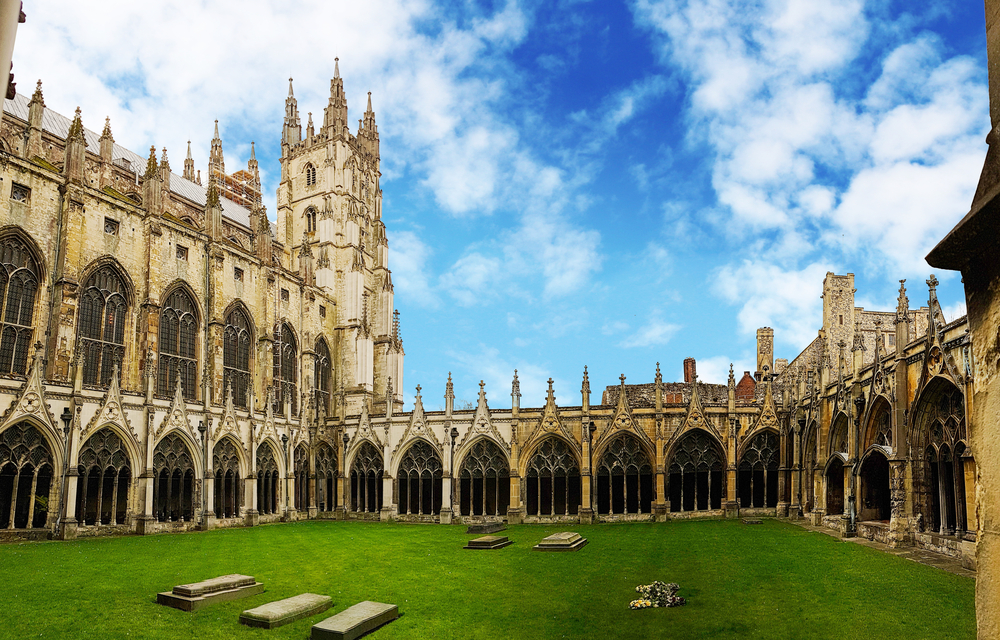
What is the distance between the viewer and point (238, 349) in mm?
38750

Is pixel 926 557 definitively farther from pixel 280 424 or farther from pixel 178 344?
pixel 178 344

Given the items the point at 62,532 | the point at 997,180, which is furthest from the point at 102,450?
the point at 997,180

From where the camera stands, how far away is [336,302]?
158 feet

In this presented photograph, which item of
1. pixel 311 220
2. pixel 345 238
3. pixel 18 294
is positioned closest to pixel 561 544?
pixel 18 294

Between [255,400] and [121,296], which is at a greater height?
[121,296]

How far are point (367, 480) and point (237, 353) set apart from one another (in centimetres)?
1048

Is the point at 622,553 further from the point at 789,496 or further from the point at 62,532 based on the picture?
the point at 62,532

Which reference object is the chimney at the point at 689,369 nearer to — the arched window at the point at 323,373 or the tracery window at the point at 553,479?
the tracery window at the point at 553,479

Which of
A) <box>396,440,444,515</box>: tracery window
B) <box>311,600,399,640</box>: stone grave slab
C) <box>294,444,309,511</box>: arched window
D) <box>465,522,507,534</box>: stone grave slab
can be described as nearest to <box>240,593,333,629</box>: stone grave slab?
<box>311,600,399,640</box>: stone grave slab

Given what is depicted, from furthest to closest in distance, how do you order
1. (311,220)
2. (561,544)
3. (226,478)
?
1. (311,220)
2. (226,478)
3. (561,544)

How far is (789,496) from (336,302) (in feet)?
101

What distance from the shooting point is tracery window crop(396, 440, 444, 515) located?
109 feet

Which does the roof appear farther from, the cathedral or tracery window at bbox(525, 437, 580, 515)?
tracery window at bbox(525, 437, 580, 515)

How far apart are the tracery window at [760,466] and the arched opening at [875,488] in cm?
767
